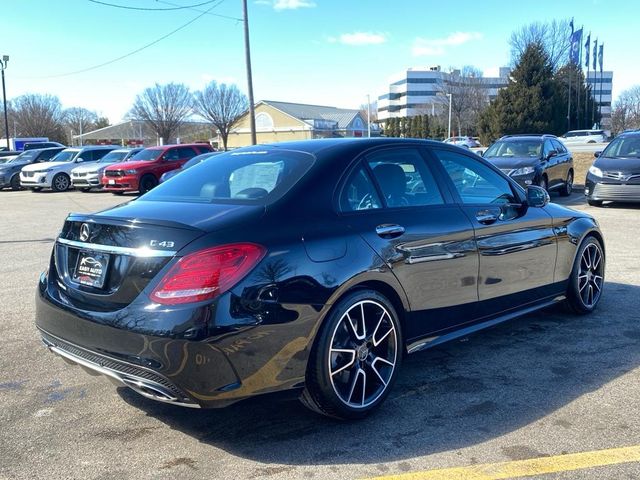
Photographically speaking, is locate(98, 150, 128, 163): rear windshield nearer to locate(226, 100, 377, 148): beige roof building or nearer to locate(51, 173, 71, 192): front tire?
locate(51, 173, 71, 192): front tire

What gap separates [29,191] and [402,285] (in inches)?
977

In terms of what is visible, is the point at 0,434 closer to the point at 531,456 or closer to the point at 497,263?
the point at 531,456

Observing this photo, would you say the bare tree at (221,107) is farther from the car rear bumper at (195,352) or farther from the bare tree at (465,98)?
the car rear bumper at (195,352)

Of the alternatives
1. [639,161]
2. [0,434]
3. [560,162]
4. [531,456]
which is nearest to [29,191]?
[560,162]

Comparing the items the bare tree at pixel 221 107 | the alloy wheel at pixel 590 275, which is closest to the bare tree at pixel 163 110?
the bare tree at pixel 221 107

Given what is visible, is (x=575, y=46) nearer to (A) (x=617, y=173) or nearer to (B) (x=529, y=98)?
(B) (x=529, y=98)

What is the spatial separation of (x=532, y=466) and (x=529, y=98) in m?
43.5

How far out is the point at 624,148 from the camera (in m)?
14.4

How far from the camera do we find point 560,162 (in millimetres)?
15688

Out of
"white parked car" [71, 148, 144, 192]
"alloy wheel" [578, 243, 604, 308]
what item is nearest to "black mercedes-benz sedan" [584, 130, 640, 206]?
"alloy wheel" [578, 243, 604, 308]

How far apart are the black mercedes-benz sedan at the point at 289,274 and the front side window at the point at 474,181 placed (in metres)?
0.01

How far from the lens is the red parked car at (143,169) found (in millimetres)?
20531

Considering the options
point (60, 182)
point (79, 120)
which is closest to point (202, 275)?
point (60, 182)

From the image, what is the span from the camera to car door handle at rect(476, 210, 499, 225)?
14.6 ft
